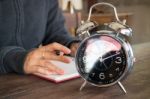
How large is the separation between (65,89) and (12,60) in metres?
0.24

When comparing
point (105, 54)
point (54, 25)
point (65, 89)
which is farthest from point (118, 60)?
point (54, 25)

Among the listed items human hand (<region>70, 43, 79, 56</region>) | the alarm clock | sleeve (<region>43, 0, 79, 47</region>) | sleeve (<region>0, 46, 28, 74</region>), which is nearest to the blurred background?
sleeve (<region>43, 0, 79, 47</region>)

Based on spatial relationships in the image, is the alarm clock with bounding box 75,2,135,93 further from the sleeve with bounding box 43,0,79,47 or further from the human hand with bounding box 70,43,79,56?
the sleeve with bounding box 43,0,79,47

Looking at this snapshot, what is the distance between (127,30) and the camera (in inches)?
26.9

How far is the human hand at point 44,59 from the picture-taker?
841mm

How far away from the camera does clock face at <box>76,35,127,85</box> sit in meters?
0.69

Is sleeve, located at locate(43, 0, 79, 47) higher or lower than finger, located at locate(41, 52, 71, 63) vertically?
lower

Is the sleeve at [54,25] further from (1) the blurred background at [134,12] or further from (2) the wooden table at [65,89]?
(1) the blurred background at [134,12]

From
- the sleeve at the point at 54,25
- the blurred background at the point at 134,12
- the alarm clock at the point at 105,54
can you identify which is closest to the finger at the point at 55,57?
the alarm clock at the point at 105,54

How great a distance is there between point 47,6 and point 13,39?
0.28 metres

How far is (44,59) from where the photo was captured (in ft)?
2.81

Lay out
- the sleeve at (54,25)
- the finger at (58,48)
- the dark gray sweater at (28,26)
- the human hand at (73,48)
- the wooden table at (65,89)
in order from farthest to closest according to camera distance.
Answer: the sleeve at (54,25) → the dark gray sweater at (28,26) → the human hand at (73,48) → the finger at (58,48) → the wooden table at (65,89)

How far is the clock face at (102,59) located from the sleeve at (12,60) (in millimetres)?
228

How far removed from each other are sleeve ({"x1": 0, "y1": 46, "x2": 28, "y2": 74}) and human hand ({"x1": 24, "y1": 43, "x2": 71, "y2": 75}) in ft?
0.09
